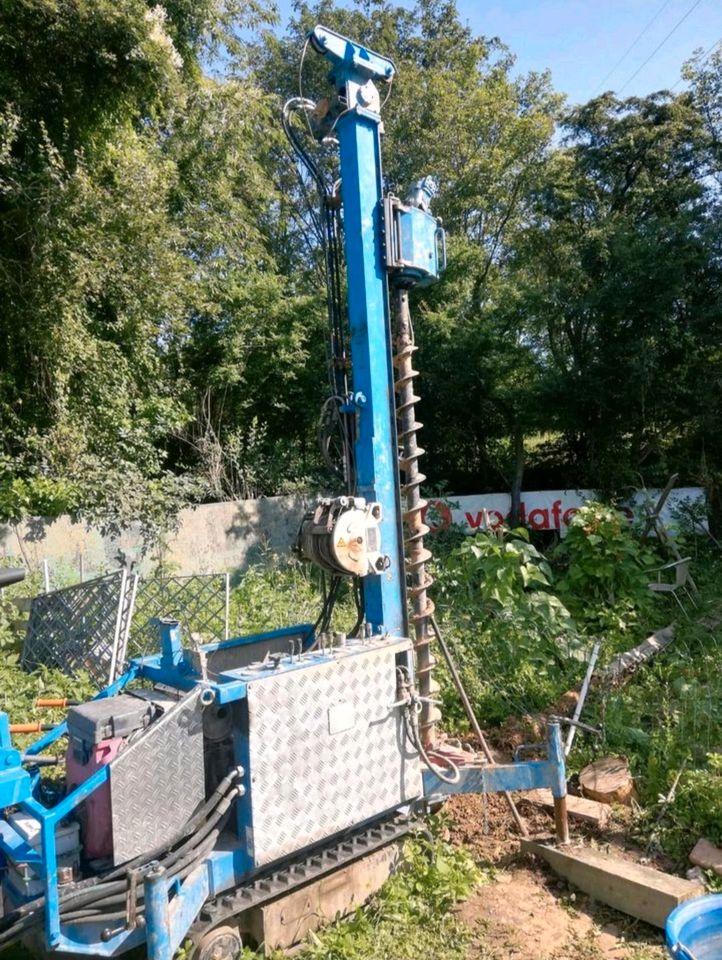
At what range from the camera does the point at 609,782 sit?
4.27 m

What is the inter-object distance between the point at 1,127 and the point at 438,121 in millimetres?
10270

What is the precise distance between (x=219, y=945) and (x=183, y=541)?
683cm

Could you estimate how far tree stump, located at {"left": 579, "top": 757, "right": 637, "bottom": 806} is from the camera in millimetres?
4211

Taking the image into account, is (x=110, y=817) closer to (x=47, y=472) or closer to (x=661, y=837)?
(x=661, y=837)

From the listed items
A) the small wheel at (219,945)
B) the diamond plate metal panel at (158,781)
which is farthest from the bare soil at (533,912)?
the diamond plate metal panel at (158,781)

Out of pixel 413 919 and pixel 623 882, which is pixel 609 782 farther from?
pixel 413 919

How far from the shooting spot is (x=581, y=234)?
12.5 metres

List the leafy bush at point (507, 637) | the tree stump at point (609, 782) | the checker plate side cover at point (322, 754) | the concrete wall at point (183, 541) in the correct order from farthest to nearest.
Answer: the concrete wall at point (183, 541) → the leafy bush at point (507, 637) → the tree stump at point (609, 782) → the checker plate side cover at point (322, 754)

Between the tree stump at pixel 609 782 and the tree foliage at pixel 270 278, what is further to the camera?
the tree foliage at pixel 270 278

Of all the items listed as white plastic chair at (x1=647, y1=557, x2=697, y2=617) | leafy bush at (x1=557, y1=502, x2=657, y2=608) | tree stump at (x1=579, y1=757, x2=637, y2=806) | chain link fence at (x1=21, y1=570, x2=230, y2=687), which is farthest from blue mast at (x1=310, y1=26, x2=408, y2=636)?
white plastic chair at (x1=647, y1=557, x2=697, y2=617)

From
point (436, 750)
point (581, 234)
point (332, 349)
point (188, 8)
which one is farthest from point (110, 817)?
point (581, 234)

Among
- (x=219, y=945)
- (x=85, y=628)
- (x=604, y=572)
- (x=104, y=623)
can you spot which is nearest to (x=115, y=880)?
(x=219, y=945)

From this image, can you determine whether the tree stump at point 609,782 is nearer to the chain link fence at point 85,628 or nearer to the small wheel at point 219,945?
the small wheel at point 219,945

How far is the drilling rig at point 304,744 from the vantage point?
262cm
